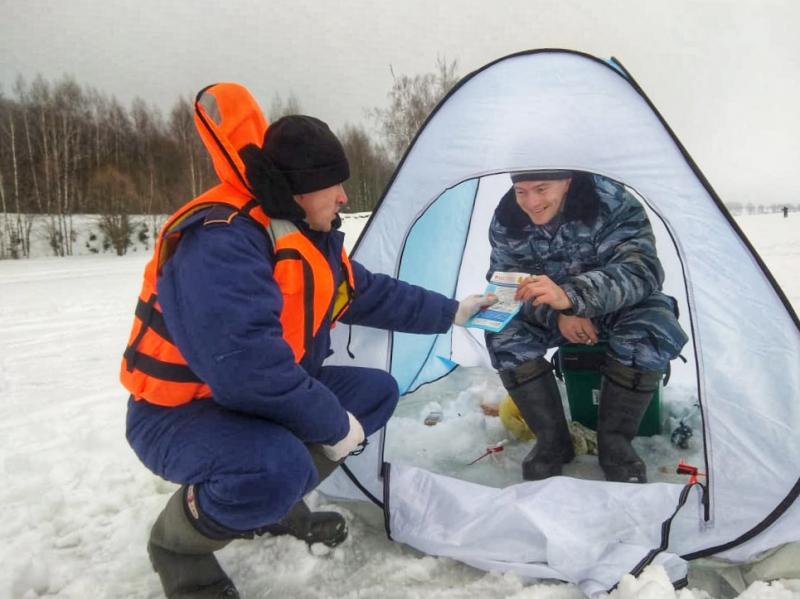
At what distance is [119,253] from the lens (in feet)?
54.5

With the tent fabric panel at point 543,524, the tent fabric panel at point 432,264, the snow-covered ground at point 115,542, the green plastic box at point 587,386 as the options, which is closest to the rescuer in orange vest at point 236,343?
the snow-covered ground at point 115,542

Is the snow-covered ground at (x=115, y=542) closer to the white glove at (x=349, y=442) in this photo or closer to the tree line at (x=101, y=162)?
the white glove at (x=349, y=442)

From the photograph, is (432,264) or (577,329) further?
(432,264)

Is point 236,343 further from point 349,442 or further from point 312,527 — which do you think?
point 312,527

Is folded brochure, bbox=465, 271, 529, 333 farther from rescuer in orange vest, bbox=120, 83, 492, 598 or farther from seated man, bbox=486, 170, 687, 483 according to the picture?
rescuer in orange vest, bbox=120, 83, 492, 598

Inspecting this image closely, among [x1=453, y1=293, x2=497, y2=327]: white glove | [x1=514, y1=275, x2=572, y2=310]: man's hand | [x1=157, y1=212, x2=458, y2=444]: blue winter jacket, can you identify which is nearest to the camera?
[x1=157, y1=212, x2=458, y2=444]: blue winter jacket

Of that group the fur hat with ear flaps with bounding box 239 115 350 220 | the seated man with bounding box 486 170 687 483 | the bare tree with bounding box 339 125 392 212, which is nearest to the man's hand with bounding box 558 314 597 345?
the seated man with bounding box 486 170 687 483

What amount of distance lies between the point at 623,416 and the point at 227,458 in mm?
1233

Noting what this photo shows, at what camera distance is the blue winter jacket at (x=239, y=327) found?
1.01m

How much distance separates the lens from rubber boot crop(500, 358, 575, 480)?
5.90 ft

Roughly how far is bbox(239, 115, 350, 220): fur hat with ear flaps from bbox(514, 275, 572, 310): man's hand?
72 cm

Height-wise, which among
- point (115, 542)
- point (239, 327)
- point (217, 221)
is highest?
point (217, 221)

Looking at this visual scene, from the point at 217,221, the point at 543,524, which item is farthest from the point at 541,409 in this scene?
the point at 217,221

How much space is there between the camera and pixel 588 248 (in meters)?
1.91
